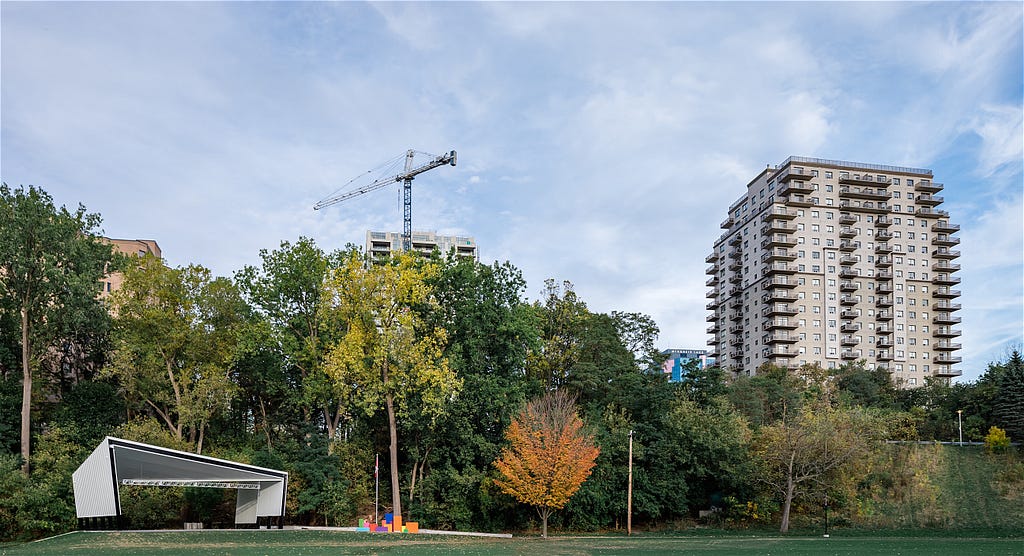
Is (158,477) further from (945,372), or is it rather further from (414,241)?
(414,241)

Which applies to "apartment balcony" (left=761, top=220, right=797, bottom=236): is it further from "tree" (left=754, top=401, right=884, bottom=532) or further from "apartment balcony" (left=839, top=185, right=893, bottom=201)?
"tree" (left=754, top=401, right=884, bottom=532)

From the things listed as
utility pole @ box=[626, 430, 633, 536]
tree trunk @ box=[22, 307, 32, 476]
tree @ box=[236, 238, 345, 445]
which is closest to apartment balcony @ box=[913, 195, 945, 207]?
utility pole @ box=[626, 430, 633, 536]

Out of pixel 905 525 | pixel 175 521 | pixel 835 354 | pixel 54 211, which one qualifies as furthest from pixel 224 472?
pixel 835 354

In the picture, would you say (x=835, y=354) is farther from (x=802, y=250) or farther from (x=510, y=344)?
(x=510, y=344)

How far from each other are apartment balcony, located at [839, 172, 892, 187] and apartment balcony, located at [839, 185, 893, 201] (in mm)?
935

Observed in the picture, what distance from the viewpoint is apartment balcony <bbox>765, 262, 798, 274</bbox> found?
358 ft

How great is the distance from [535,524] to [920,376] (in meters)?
85.7

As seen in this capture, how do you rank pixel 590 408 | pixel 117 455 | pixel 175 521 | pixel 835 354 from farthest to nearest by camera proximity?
pixel 835 354 < pixel 590 408 < pixel 175 521 < pixel 117 455

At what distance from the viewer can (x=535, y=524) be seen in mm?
46469

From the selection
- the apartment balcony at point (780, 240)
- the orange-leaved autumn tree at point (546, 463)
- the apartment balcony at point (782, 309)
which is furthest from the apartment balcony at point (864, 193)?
the orange-leaved autumn tree at point (546, 463)

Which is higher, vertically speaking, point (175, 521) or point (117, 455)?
point (117, 455)

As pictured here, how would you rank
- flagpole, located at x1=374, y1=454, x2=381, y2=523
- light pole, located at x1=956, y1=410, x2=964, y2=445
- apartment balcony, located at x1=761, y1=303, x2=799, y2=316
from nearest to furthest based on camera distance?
flagpole, located at x1=374, y1=454, x2=381, y2=523, light pole, located at x1=956, y1=410, x2=964, y2=445, apartment balcony, located at x1=761, y1=303, x2=799, y2=316

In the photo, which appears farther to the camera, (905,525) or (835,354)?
(835,354)

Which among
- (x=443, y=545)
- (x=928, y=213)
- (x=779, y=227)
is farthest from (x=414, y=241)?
(x=443, y=545)
